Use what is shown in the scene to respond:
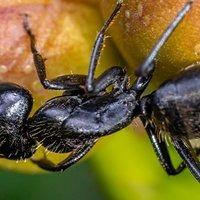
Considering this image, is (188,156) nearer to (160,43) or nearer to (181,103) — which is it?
(181,103)

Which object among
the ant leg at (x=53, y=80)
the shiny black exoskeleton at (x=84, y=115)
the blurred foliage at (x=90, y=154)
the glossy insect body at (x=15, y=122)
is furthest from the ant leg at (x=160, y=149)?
the glossy insect body at (x=15, y=122)

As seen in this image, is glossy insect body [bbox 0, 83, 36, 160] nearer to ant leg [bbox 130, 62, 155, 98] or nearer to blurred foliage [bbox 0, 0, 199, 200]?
blurred foliage [bbox 0, 0, 199, 200]

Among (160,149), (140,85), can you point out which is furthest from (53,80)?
(160,149)

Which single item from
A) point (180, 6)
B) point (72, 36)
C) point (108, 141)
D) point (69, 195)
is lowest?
point (69, 195)

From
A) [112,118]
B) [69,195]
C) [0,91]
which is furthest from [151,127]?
[69,195]

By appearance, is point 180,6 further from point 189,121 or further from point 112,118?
point 112,118

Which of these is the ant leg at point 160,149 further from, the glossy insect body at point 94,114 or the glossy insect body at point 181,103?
the glossy insect body at point 181,103

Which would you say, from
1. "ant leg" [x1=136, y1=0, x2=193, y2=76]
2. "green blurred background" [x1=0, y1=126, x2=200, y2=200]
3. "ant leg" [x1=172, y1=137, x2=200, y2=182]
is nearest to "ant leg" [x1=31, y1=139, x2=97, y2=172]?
"green blurred background" [x1=0, y1=126, x2=200, y2=200]

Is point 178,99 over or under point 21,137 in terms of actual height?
over
